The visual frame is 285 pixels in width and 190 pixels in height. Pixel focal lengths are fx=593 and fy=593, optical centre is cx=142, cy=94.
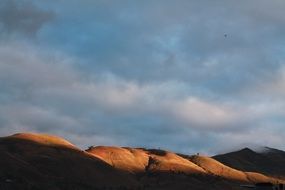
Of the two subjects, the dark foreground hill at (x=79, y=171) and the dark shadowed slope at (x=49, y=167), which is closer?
the dark shadowed slope at (x=49, y=167)

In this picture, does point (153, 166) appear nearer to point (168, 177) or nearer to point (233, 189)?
point (168, 177)

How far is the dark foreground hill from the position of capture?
137 meters

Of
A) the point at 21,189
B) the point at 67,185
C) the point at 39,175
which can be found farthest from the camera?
the point at 39,175

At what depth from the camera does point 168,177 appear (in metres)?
173

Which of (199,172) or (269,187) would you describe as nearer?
(269,187)

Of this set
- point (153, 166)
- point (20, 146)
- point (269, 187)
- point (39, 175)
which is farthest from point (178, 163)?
point (269, 187)

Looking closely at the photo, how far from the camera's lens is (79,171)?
158 metres

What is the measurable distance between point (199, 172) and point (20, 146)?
5649cm

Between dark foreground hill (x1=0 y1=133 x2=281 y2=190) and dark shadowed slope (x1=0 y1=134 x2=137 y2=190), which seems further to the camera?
dark foreground hill (x1=0 y1=133 x2=281 y2=190)

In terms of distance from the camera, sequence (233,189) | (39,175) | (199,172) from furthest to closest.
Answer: (199,172)
(233,189)
(39,175)

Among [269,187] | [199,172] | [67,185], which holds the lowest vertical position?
[269,187]

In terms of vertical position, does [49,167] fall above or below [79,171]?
above

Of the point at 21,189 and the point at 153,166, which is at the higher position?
the point at 153,166

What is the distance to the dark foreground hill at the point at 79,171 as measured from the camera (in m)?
137
